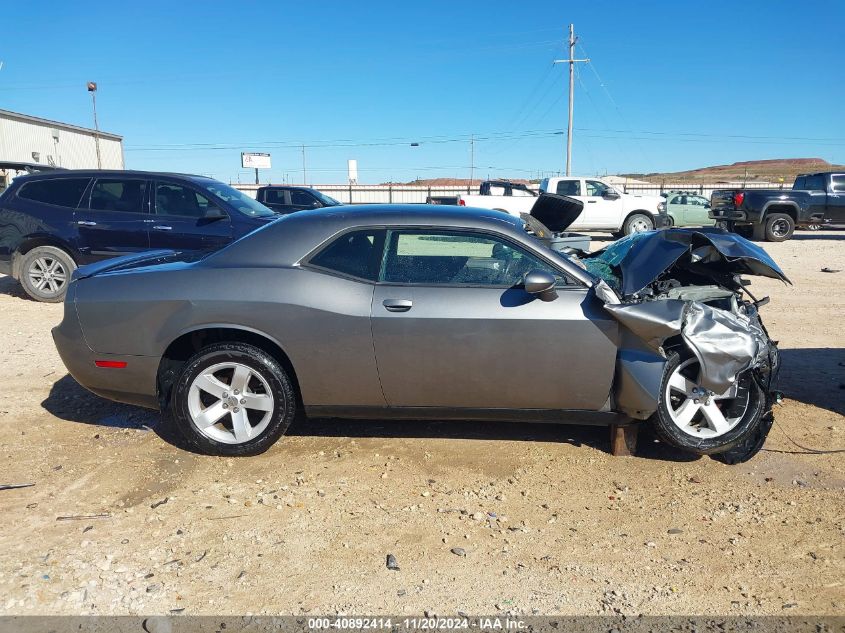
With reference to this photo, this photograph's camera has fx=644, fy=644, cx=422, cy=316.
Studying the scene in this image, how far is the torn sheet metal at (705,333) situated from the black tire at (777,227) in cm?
1577

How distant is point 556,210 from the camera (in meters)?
5.99

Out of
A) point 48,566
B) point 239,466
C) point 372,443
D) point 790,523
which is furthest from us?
point 372,443

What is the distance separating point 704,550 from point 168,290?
329 cm

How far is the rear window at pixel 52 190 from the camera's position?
8.59 meters

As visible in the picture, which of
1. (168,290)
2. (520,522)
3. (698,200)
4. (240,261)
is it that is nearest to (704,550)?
(520,522)

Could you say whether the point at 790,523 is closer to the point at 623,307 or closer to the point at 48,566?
the point at 623,307

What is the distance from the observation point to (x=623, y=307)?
3.70 m

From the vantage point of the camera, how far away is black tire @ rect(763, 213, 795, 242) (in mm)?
17719

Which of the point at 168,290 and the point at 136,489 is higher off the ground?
the point at 168,290

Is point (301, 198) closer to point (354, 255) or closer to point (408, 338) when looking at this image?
point (354, 255)

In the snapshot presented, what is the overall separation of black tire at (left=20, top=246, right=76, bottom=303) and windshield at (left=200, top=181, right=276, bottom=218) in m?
2.14

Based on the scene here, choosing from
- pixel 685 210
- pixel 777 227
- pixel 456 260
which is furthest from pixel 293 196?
pixel 456 260

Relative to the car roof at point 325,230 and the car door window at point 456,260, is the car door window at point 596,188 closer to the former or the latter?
the car roof at point 325,230

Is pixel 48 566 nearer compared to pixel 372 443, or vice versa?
pixel 48 566
